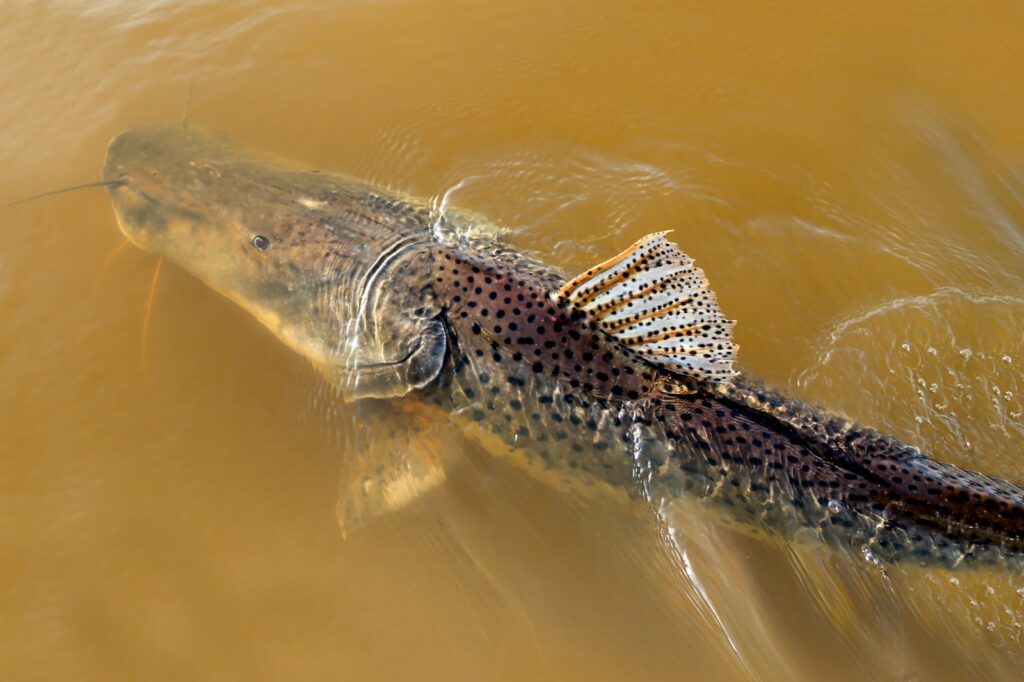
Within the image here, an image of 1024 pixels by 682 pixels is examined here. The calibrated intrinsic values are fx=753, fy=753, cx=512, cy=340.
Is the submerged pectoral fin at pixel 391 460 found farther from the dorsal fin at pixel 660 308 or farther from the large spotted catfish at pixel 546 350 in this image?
the dorsal fin at pixel 660 308

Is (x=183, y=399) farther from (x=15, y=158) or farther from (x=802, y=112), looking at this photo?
(x=802, y=112)

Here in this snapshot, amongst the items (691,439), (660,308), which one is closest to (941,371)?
(691,439)

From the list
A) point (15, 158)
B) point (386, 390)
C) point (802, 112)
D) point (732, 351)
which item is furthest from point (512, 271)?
point (15, 158)

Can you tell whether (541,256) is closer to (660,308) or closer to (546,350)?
(546,350)

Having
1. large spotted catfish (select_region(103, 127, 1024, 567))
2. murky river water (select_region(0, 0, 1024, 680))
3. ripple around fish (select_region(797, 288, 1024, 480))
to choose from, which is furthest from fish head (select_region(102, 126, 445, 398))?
ripple around fish (select_region(797, 288, 1024, 480))

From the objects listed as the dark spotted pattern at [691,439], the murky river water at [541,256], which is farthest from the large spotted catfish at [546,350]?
the murky river water at [541,256]
